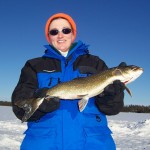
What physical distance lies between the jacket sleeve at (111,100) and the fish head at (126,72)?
0.68ft

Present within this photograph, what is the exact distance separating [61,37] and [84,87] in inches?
32.2

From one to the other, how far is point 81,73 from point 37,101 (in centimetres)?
71

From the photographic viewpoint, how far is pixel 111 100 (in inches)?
152

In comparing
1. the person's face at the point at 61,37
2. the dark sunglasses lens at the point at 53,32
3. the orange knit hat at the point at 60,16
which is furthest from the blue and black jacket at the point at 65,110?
the orange knit hat at the point at 60,16

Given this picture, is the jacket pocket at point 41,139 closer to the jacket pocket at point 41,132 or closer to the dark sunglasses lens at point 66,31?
the jacket pocket at point 41,132

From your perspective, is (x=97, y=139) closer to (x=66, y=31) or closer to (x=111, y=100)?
(x=111, y=100)

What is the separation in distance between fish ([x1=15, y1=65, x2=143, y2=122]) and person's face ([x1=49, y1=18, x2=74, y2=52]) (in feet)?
1.97

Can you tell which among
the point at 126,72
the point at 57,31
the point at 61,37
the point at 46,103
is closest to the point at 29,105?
the point at 46,103

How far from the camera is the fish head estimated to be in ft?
13.7

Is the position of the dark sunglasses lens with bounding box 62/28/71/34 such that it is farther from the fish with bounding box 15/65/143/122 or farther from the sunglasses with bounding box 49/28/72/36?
the fish with bounding box 15/65/143/122

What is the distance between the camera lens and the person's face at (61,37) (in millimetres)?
4305

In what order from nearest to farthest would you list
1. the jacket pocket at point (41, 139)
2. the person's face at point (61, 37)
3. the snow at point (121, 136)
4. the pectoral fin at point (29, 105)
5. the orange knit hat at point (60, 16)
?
1. the jacket pocket at point (41, 139)
2. the pectoral fin at point (29, 105)
3. the person's face at point (61, 37)
4. the orange knit hat at point (60, 16)
5. the snow at point (121, 136)

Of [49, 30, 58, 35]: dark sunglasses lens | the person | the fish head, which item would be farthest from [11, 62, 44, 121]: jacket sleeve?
the fish head

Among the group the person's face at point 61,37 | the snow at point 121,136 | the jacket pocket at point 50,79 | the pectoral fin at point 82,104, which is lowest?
the snow at point 121,136
